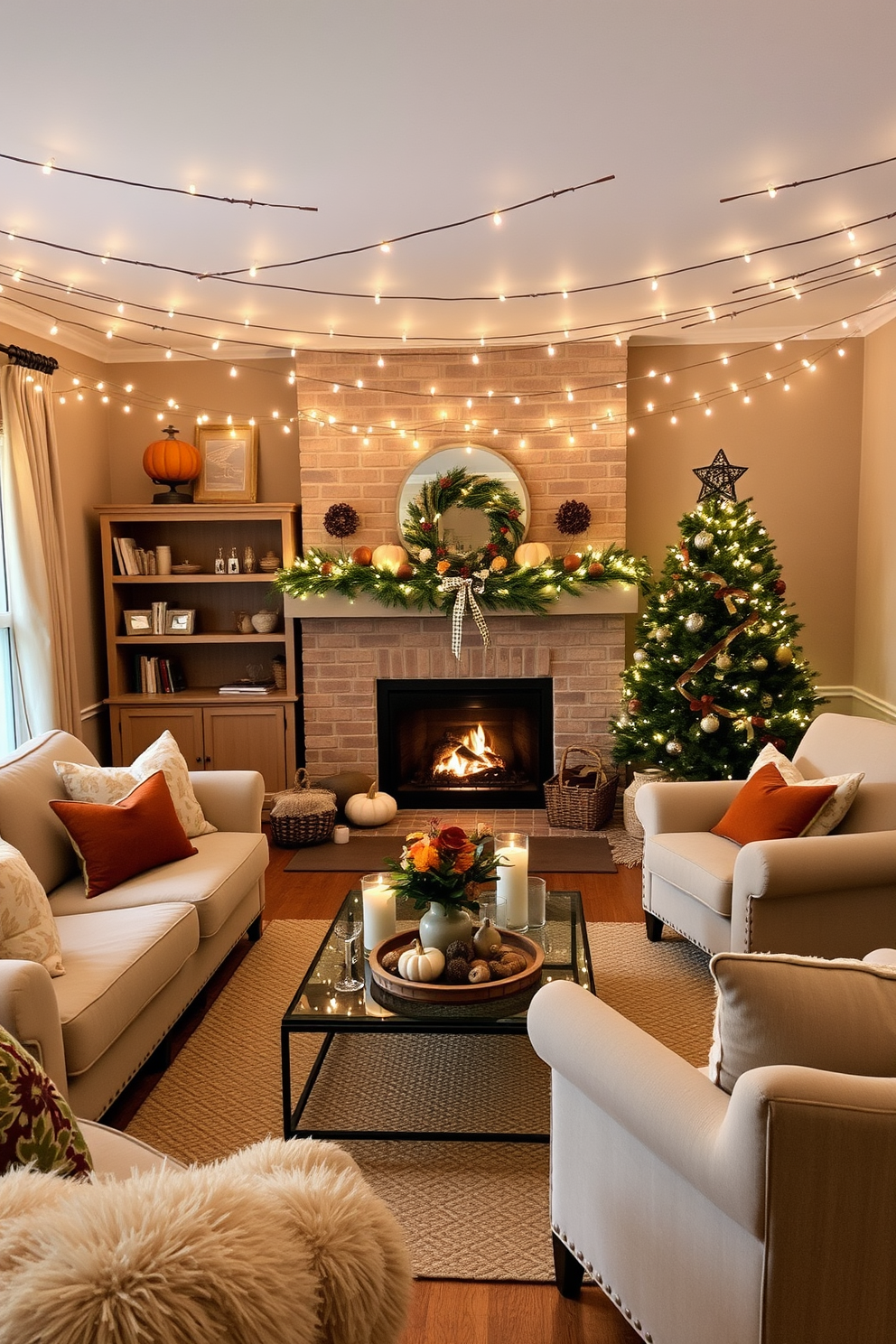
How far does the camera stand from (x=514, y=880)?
3070 mm

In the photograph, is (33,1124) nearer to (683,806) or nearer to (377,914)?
(377,914)

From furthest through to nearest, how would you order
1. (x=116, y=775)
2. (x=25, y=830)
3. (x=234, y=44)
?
(x=116, y=775), (x=25, y=830), (x=234, y=44)

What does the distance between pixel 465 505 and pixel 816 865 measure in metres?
3.16

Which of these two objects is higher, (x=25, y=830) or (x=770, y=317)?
(x=770, y=317)

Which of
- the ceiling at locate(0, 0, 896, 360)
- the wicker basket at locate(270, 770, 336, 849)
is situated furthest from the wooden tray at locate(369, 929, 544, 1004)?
the wicker basket at locate(270, 770, 336, 849)

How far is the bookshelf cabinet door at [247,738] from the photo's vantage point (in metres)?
5.70

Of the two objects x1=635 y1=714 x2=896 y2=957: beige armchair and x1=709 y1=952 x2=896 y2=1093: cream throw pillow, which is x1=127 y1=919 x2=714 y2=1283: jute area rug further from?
x1=709 y1=952 x2=896 y2=1093: cream throw pillow

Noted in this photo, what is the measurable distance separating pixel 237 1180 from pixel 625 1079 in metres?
0.88

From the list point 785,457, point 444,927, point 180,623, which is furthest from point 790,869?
point 180,623

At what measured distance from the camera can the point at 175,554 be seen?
6039mm

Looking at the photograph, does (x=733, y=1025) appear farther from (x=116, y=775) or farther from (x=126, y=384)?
(x=126, y=384)

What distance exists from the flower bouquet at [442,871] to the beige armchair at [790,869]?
3.07 ft

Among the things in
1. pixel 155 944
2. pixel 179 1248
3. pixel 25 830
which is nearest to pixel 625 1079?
pixel 179 1248

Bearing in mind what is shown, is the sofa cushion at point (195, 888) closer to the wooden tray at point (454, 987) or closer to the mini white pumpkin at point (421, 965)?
the wooden tray at point (454, 987)
